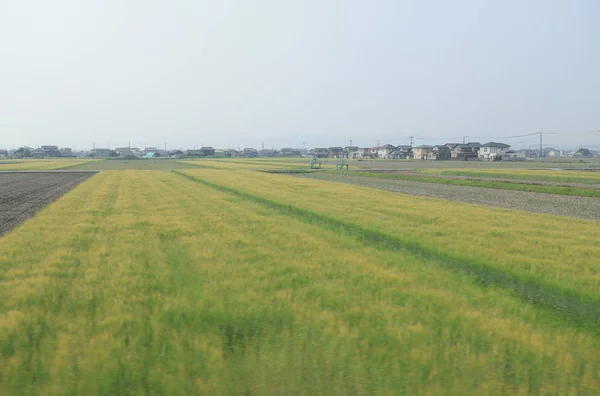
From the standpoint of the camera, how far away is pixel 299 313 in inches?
230

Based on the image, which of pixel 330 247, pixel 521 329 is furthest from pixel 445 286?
pixel 330 247

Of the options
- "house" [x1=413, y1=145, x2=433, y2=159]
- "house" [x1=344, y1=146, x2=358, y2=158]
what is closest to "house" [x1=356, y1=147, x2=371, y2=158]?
→ "house" [x1=344, y1=146, x2=358, y2=158]

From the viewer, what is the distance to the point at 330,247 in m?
10.4

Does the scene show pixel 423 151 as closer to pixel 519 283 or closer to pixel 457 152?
pixel 457 152

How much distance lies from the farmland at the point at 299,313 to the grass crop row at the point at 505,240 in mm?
48

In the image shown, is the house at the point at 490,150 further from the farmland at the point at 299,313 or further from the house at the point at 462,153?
the farmland at the point at 299,313

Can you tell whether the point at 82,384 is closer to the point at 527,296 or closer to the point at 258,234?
the point at 527,296

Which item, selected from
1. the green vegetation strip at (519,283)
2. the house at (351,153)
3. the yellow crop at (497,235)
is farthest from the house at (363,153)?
the green vegetation strip at (519,283)

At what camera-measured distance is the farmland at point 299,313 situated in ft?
13.9

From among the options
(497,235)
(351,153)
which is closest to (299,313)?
(497,235)

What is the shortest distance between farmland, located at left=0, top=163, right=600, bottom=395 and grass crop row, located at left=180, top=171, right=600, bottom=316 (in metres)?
0.05

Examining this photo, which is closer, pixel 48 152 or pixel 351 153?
pixel 351 153

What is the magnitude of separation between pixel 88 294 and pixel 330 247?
5340 millimetres

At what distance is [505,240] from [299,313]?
724cm
